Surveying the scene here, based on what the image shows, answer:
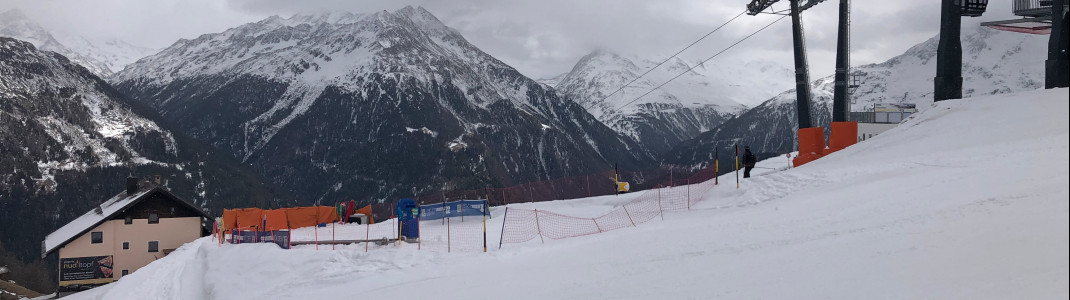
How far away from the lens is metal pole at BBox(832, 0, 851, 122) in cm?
3853

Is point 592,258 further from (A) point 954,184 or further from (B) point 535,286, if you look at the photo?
(A) point 954,184

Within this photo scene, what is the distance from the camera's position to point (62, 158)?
545 feet

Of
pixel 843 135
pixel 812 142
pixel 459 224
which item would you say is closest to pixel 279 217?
pixel 459 224

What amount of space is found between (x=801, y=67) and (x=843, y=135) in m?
7.87

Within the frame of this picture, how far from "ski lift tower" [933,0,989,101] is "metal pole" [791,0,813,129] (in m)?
7.30

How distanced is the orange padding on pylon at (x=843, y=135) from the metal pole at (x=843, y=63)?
156 inches

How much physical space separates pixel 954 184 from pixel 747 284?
697 centimetres

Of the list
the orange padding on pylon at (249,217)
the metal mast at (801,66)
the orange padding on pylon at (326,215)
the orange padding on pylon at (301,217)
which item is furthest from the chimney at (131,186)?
the metal mast at (801,66)

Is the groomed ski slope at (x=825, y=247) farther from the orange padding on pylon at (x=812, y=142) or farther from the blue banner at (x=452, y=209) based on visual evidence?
the blue banner at (x=452, y=209)

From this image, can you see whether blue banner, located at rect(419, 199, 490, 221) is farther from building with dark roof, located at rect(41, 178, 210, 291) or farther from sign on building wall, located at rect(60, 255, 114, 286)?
sign on building wall, located at rect(60, 255, 114, 286)

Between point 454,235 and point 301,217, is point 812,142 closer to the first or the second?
point 454,235

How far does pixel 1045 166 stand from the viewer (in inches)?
567

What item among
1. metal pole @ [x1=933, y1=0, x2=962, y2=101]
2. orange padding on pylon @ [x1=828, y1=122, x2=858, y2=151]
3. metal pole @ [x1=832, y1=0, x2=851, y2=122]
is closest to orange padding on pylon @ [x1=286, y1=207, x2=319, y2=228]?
orange padding on pylon @ [x1=828, y1=122, x2=858, y2=151]

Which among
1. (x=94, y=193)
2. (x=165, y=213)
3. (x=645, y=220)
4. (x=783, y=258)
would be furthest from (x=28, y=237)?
(x=783, y=258)
